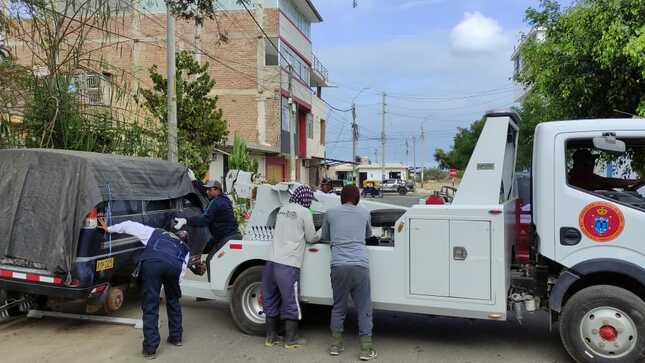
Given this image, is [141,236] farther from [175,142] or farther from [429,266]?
[175,142]

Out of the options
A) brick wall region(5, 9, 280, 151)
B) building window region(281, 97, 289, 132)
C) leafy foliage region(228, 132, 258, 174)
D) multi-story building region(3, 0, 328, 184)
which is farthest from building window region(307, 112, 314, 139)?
leafy foliage region(228, 132, 258, 174)

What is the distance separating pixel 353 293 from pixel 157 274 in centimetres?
203

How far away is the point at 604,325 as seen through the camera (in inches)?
200

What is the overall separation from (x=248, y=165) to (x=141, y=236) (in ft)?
48.0

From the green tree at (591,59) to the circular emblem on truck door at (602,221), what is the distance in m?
3.33

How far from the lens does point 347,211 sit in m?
5.84

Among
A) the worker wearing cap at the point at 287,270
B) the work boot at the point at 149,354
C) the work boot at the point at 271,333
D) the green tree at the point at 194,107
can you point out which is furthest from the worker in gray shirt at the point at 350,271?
the green tree at the point at 194,107

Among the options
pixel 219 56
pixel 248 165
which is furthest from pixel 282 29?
pixel 248 165

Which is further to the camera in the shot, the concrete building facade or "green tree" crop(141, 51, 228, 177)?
the concrete building facade

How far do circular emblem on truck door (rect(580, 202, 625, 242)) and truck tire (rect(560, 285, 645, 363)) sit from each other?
0.47 metres

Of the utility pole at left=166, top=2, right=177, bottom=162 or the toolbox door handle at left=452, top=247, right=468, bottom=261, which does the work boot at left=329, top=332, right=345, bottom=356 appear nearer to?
the toolbox door handle at left=452, top=247, right=468, bottom=261

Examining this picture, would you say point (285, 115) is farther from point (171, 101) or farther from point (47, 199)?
point (47, 199)

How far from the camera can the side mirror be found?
5.09m

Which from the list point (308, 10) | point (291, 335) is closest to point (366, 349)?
point (291, 335)
